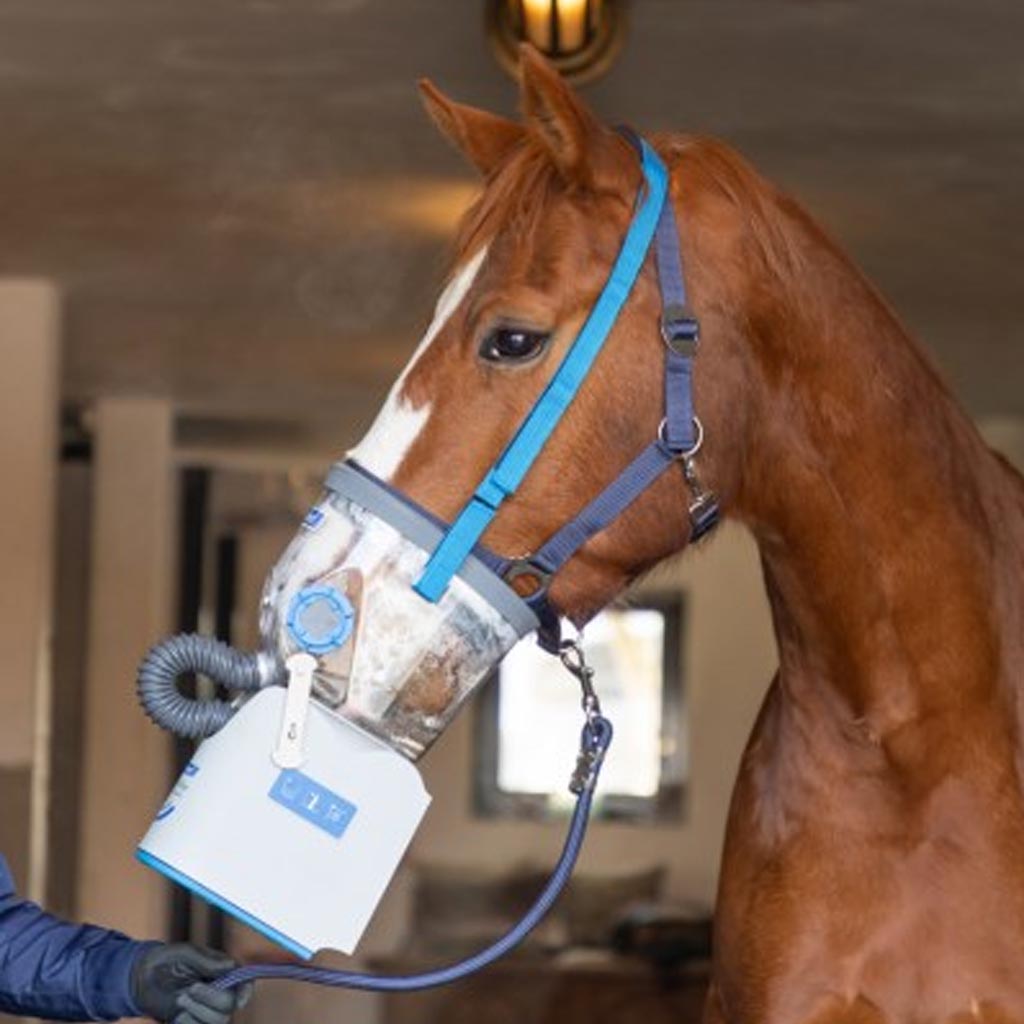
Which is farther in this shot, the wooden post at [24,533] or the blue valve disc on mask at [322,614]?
the wooden post at [24,533]

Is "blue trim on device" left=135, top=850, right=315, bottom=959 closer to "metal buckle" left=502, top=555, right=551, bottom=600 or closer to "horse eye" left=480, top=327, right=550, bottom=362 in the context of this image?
"metal buckle" left=502, top=555, right=551, bottom=600

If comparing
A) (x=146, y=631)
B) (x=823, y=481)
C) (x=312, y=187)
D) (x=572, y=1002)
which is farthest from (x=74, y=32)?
(x=572, y=1002)

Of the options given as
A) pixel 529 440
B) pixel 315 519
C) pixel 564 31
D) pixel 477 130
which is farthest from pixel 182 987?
pixel 564 31

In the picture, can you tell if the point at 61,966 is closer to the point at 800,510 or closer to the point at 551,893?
the point at 551,893

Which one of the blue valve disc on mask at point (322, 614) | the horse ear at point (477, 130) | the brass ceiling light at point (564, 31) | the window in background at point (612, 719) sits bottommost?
the window in background at point (612, 719)

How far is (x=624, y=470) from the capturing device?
7.14 feet

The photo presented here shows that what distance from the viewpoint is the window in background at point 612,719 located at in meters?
12.2

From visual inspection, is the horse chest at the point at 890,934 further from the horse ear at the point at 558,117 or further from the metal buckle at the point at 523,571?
the horse ear at the point at 558,117

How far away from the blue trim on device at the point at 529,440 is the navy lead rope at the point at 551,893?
5.9 inches

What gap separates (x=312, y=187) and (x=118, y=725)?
10.6 ft

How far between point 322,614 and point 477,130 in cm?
49

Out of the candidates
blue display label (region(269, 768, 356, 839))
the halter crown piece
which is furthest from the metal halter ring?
blue display label (region(269, 768, 356, 839))

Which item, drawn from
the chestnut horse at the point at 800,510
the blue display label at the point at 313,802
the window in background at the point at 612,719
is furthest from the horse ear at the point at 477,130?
the window in background at the point at 612,719

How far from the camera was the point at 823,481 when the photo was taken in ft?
7.57
